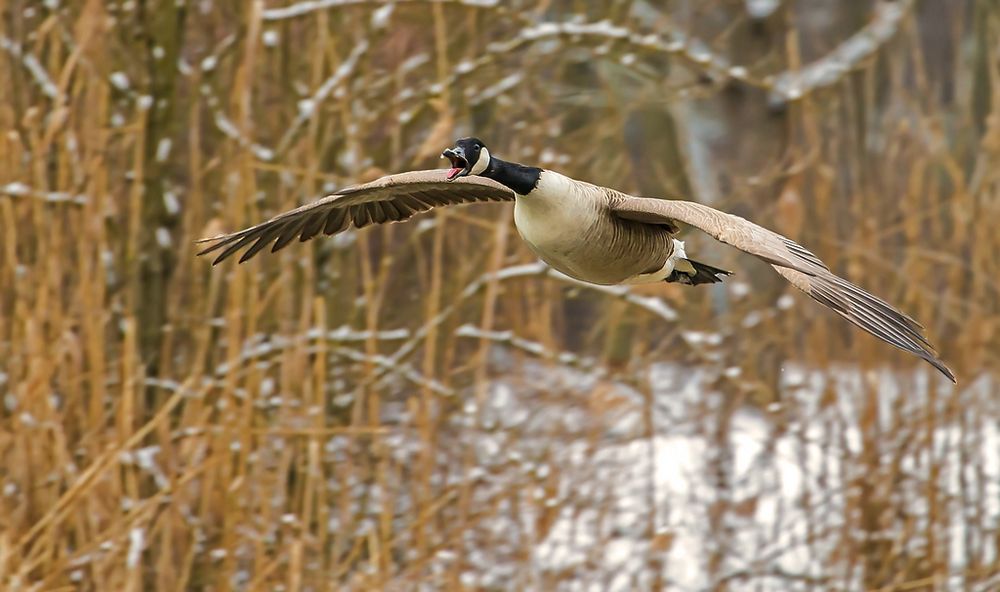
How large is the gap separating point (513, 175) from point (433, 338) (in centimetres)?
165

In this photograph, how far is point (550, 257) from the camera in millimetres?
3336

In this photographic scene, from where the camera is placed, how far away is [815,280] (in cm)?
295

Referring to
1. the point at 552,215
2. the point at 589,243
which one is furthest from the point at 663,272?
the point at 552,215

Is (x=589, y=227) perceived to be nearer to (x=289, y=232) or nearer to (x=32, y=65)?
(x=289, y=232)

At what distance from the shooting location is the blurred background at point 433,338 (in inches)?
178

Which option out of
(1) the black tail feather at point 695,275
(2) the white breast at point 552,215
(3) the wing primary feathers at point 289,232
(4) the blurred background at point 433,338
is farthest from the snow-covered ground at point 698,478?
(2) the white breast at point 552,215

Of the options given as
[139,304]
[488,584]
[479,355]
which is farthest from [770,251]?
[139,304]

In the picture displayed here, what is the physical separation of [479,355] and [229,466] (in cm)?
97

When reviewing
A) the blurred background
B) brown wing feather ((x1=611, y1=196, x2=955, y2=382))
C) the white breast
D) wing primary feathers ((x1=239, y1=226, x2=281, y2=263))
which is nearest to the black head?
the white breast

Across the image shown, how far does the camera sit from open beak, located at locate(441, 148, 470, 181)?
2996mm

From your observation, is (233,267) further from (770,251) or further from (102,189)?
(770,251)

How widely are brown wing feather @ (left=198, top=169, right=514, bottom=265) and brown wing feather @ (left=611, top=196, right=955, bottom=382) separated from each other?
76 centimetres

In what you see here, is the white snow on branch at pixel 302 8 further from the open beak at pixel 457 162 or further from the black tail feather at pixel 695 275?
the open beak at pixel 457 162

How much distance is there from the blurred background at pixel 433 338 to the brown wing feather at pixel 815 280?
1584 millimetres
